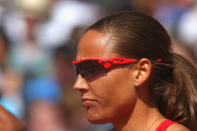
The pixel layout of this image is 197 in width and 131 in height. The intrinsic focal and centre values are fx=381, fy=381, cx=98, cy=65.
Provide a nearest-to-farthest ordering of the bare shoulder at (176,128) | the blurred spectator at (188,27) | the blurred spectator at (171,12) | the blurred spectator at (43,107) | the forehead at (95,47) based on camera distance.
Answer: the bare shoulder at (176,128), the forehead at (95,47), the blurred spectator at (43,107), the blurred spectator at (188,27), the blurred spectator at (171,12)

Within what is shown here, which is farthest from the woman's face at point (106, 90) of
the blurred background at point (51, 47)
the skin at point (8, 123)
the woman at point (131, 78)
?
the blurred background at point (51, 47)

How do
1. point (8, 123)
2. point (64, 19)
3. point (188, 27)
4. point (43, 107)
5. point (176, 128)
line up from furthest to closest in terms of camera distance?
point (64, 19)
point (188, 27)
point (43, 107)
point (176, 128)
point (8, 123)

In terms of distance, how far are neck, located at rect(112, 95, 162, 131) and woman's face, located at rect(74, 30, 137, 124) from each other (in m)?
0.03

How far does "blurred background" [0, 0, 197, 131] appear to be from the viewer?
5.08 m

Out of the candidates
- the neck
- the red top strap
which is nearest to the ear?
the neck

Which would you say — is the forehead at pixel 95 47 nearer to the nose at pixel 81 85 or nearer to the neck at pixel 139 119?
the nose at pixel 81 85

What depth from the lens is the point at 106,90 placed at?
254cm

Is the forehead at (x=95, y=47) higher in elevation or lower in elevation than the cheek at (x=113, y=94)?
higher

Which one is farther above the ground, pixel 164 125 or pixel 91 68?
pixel 91 68

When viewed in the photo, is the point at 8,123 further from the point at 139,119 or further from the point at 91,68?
the point at 139,119

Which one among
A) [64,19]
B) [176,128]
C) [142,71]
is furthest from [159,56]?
[64,19]

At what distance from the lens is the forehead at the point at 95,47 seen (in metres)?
2.56

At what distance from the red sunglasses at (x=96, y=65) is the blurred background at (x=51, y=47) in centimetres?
218

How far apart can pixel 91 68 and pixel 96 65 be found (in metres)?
0.04
